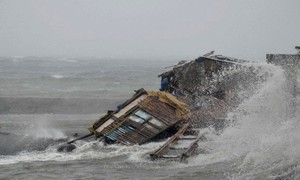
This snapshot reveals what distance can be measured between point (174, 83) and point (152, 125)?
5.17m

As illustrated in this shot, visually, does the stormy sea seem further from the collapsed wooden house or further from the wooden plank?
the collapsed wooden house

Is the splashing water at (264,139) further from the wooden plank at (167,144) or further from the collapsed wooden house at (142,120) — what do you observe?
the collapsed wooden house at (142,120)

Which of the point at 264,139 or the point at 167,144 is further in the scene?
the point at 167,144

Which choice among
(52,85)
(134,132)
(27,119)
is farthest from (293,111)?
(52,85)

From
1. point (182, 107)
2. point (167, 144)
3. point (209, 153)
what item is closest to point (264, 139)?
point (209, 153)

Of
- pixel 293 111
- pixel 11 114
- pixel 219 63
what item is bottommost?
pixel 11 114

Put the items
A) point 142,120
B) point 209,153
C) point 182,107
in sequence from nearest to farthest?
1. point 209,153
2. point 142,120
3. point 182,107

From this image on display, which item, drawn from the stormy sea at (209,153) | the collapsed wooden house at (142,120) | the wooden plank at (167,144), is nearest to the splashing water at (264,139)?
the stormy sea at (209,153)

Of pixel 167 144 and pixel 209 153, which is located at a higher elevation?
pixel 167 144

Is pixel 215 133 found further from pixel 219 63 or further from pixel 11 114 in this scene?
pixel 11 114

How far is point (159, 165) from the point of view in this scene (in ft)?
42.8

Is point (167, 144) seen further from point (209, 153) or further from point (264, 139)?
point (264, 139)

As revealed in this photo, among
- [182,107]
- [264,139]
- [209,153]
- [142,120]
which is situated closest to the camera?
[264,139]

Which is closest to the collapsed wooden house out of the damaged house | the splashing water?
the damaged house
